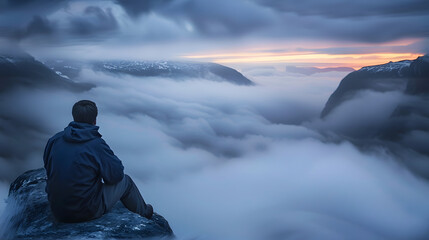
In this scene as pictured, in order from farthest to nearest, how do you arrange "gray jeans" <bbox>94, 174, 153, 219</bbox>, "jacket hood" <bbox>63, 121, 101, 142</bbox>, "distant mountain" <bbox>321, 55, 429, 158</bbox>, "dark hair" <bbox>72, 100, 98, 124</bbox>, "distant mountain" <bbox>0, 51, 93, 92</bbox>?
"distant mountain" <bbox>321, 55, 429, 158</bbox> < "distant mountain" <bbox>0, 51, 93, 92</bbox> < "gray jeans" <bbox>94, 174, 153, 219</bbox> < "dark hair" <bbox>72, 100, 98, 124</bbox> < "jacket hood" <bbox>63, 121, 101, 142</bbox>

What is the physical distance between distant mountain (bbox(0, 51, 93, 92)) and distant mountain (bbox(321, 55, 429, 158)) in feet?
38.2

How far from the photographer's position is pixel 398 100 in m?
16.0

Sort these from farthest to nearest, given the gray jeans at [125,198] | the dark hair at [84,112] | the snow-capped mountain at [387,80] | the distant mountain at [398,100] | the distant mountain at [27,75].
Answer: the distant mountain at [398,100] < the snow-capped mountain at [387,80] < the distant mountain at [27,75] < the gray jeans at [125,198] < the dark hair at [84,112]

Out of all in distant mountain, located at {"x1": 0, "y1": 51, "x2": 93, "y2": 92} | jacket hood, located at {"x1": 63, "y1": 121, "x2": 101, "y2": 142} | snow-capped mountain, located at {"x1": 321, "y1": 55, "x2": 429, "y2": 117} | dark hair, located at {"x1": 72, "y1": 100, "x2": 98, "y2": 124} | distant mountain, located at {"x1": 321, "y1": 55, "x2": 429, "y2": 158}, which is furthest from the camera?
distant mountain, located at {"x1": 321, "y1": 55, "x2": 429, "y2": 158}

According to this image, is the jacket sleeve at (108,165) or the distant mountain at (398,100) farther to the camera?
the distant mountain at (398,100)

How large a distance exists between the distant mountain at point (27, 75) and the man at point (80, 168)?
9004mm

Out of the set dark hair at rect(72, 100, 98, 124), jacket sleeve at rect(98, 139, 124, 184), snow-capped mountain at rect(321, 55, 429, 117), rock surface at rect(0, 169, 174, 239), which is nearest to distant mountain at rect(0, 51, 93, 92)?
rock surface at rect(0, 169, 174, 239)

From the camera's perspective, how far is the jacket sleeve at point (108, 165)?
243 centimetres

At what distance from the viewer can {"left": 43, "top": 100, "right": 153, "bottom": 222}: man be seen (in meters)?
2.36

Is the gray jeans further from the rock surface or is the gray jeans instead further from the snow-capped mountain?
the snow-capped mountain

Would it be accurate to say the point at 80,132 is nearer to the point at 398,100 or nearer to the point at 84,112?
the point at 84,112

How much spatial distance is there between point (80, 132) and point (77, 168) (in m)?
0.26

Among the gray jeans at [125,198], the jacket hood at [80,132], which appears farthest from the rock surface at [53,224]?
the jacket hood at [80,132]

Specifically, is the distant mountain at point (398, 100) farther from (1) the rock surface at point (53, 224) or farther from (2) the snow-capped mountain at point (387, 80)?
(1) the rock surface at point (53, 224)
